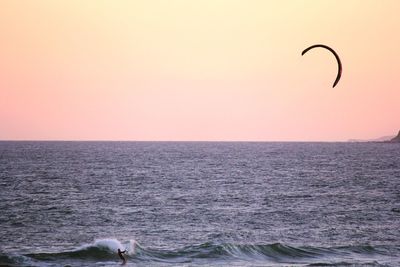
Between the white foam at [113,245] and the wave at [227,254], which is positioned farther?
the white foam at [113,245]

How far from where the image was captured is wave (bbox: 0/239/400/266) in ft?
106

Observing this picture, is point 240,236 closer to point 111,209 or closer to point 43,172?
point 111,209

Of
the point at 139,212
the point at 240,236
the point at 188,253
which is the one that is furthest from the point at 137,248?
the point at 139,212

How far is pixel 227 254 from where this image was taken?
112 feet

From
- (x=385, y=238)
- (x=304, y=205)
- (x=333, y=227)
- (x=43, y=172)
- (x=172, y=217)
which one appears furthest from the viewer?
(x=43, y=172)

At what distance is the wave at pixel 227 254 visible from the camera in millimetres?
32438

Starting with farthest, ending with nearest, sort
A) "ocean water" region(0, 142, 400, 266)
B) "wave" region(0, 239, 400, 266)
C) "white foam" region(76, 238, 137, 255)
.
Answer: "white foam" region(76, 238, 137, 255) < "ocean water" region(0, 142, 400, 266) < "wave" region(0, 239, 400, 266)

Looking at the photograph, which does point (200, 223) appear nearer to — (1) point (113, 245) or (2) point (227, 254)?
(2) point (227, 254)

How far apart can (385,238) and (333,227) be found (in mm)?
5080

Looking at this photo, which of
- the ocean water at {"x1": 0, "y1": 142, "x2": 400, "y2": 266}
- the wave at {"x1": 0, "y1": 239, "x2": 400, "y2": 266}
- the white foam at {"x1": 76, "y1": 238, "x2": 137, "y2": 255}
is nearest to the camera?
the wave at {"x1": 0, "y1": 239, "x2": 400, "y2": 266}

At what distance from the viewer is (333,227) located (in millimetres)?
44000

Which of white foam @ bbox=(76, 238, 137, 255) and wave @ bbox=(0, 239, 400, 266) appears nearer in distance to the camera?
wave @ bbox=(0, 239, 400, 266)

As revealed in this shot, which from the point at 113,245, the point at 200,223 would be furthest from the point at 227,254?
the point at 200,223

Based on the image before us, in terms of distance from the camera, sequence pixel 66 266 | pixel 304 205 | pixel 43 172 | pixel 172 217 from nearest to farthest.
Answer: pixel 66 266, pixel 172 217, pixel 304 205, pixel 43 172
